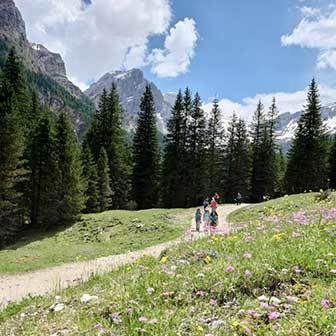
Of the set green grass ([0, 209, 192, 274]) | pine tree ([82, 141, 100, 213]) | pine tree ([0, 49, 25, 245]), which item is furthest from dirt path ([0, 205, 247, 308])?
pine tree ([82, 141, 100, 213])

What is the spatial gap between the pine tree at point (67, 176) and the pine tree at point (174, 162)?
16.0 meters

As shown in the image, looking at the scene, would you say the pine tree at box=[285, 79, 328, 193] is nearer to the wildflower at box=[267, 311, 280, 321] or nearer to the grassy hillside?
the grassy hillside

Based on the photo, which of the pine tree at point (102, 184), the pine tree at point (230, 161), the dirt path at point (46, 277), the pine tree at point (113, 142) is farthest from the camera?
the pine tree at point (230, 161)

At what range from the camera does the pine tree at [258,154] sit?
52719 mm

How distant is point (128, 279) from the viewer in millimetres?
5879

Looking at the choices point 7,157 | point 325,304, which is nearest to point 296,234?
point 325,304

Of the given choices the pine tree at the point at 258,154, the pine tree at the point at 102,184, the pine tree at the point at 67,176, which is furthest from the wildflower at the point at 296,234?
the pine tree at the point at 258,154

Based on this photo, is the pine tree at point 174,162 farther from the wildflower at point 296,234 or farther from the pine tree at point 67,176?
the wildflower at point 296,234

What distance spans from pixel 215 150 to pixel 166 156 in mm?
7952

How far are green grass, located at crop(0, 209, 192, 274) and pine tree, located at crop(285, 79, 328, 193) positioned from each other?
2312 cm

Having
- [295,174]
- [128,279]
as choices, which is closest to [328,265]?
[128,279]

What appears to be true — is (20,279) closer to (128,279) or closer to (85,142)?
(128,279)

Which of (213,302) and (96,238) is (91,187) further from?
(213,302)

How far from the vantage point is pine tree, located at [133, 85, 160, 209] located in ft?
157
